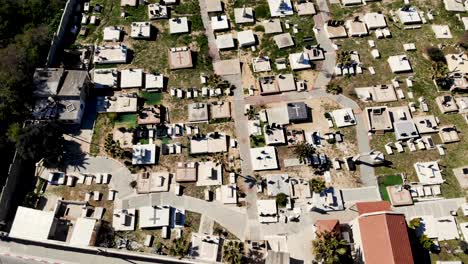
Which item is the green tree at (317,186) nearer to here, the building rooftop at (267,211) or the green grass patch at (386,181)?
the building rooftop at (267,211)

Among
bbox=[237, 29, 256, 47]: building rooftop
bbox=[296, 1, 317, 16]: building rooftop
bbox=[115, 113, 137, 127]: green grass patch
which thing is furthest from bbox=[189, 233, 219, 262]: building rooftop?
bbox=[296, 1, 317, 16]: building rooftop

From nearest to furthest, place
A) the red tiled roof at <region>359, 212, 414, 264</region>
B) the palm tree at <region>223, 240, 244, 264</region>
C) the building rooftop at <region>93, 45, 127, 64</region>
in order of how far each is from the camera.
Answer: the red tiled roof at <region>359, 212, 414, 264</region>
the palm tree at <region>223, 240, 244, 264</region>
the building rooftop at <region>93, 45, 127, 64</region>

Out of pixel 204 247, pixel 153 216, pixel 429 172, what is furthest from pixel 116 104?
pixel 429 172

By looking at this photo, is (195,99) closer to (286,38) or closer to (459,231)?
(286,38)

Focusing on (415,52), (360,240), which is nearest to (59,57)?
(360,240)

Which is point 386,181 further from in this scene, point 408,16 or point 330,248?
point 408,16

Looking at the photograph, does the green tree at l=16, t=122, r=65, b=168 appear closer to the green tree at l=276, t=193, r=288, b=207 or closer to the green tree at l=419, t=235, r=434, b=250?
the green tree at l=276, t=193, r=288, b=207
